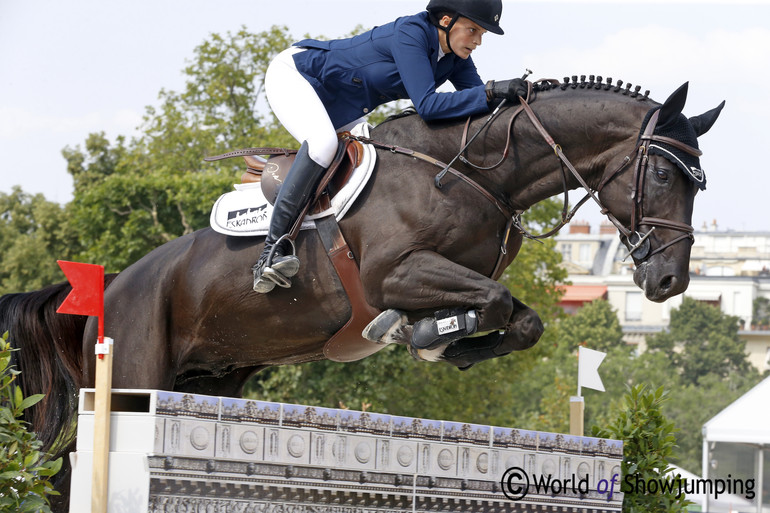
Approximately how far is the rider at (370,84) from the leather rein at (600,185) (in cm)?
17

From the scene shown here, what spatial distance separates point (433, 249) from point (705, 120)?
1319 mm

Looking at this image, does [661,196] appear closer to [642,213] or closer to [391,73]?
[642,213]

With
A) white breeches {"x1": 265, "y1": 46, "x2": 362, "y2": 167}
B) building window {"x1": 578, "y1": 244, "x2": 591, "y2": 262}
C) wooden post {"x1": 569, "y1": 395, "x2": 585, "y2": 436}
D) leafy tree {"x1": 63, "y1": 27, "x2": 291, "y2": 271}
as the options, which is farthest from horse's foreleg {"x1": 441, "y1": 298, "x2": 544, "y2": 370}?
building window {"x1": 578, "y1": 244, "x2": 591, "y2": 262}

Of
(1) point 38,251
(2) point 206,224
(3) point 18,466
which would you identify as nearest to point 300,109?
(3) point 18,466

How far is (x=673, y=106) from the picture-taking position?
4113 millimetres

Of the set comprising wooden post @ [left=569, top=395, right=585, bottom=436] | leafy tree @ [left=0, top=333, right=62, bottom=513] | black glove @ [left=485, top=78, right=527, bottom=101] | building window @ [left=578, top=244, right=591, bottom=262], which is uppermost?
building window @ [left=578, top=244, right=591, bottom=262]

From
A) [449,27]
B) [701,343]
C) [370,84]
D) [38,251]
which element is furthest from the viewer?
[701,343]

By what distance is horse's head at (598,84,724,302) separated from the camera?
13.4 feet

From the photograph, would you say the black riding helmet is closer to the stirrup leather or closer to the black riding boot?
the black riding boot

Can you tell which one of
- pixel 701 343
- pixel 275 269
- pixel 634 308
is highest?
pixel 634 308

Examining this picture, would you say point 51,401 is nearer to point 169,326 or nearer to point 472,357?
point 169,326

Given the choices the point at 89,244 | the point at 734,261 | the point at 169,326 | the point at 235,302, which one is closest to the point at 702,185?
the point at 235,302

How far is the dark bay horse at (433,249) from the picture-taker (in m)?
4.15

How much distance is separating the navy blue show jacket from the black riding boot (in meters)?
0.42
